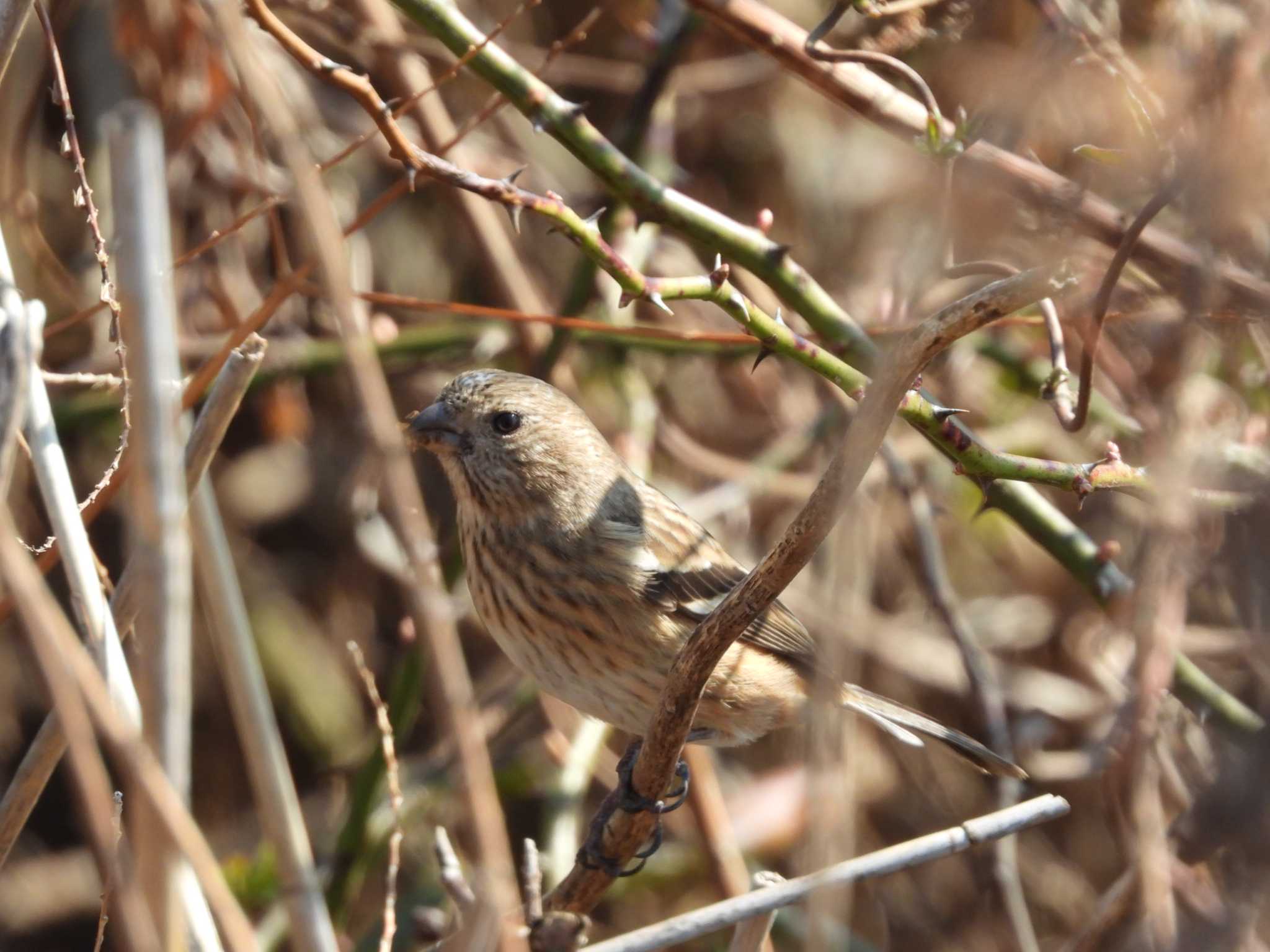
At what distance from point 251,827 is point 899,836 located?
223cm

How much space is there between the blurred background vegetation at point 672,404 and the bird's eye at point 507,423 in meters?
0.31

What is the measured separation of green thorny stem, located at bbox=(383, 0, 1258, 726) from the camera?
86.6 inches

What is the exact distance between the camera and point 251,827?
4.50 meters

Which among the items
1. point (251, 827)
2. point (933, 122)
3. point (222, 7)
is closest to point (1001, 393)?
Result: point (933, 122)

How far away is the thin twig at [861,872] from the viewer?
1.82 meters

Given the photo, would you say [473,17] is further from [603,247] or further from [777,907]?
[777,907]

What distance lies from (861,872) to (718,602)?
1.48 meters

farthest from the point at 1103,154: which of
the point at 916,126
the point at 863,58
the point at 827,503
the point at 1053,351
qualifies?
the point at 827,503

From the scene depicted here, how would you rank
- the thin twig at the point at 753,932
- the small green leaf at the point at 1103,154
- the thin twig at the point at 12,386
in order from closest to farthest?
the thin twig at the point at 12,386, the thin twig at the point at 753,932, the small green leaf at the point at 1103,154

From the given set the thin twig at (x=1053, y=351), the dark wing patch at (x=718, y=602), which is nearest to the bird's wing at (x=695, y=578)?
the dark wing patch at (x=718, y=602)

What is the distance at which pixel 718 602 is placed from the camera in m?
3.24

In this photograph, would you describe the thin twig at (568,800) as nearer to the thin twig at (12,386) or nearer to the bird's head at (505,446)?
the bird's head at (505,446)

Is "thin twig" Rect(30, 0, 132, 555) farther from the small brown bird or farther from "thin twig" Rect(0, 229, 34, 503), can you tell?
the small brown bird

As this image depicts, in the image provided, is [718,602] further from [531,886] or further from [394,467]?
[394,467]
